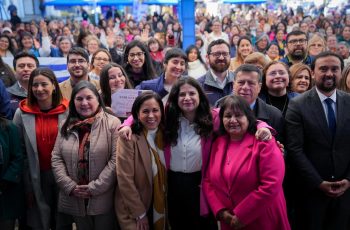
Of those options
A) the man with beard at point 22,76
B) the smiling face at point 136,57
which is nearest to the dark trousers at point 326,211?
the smiling face at point 136,57

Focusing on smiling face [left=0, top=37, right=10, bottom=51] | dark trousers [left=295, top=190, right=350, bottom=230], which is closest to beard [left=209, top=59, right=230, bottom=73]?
dark trousers [left=295, top=190, right=350, bottom=230]

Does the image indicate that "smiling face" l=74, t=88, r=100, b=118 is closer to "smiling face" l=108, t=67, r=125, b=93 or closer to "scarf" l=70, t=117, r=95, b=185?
"scarf" l=70, t=117, r=95, b=185

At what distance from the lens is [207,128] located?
10.1 feet

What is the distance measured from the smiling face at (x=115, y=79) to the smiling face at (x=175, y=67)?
55cm

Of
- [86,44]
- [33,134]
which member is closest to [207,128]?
[33,134]

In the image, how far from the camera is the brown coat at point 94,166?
10.4 ft

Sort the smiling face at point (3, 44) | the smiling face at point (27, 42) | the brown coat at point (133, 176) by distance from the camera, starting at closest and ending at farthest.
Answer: the brown coat at point (133, 176)
the smiling face at point (3, 44)
the smiling face at point (27, 42)

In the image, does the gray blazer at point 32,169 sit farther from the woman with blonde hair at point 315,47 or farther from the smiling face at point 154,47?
the woman with blonde hair at point 315,47

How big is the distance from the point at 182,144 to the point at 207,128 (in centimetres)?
25

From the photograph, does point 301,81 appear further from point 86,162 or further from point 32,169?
point 32,169

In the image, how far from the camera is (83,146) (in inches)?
125

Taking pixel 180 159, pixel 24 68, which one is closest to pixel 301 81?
pixel 180 159

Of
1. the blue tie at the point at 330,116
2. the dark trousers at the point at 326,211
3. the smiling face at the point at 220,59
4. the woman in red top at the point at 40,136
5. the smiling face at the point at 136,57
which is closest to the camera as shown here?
the blue tie at the point at 330,116

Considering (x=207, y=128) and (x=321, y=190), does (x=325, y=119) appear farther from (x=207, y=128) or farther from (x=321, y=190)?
(x=207, y=128)
